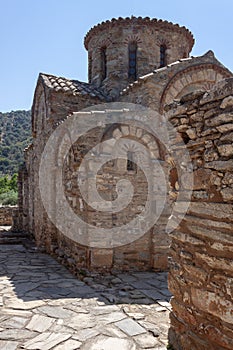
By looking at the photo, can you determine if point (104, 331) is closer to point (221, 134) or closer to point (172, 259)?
point (172, 259)

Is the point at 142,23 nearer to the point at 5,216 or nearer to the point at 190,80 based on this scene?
the point at 190,80

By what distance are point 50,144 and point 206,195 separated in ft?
A: 20.7

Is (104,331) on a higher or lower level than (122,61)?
lower

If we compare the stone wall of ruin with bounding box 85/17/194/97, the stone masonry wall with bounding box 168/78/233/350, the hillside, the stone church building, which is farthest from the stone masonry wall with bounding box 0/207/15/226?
the hillside

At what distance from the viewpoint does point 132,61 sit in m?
9.85

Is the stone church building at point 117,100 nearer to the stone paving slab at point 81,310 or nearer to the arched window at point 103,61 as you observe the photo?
the arched window at point 103,61

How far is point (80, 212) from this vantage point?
6059 millimetres

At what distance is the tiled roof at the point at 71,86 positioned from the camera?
8484mm

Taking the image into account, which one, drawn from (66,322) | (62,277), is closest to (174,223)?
(66,322)

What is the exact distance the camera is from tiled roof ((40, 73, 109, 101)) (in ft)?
27.8

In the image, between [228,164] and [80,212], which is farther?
[80,212]

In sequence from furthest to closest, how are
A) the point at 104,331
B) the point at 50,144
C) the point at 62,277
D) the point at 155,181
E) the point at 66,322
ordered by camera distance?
1. the point at 50,144
2. the point at 155,181
3. the point at 62,277
4. the point at 66,322
5. the point at 104,331

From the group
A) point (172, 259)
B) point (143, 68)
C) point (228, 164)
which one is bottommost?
point (172, 259)

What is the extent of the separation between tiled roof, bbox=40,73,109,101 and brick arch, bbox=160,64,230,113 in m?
2.51
